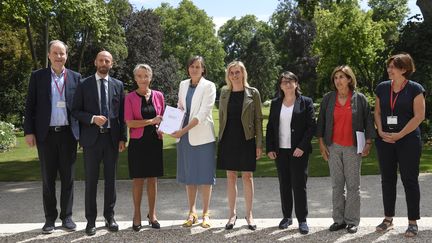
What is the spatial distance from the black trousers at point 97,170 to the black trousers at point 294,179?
2.01 meters

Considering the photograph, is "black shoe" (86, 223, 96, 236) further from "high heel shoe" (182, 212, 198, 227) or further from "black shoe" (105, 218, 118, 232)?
"high heel shoe" (182, 212, 198, 227)

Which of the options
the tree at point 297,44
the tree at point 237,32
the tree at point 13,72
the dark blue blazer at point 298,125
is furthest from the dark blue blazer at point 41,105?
the tree at point 237,32

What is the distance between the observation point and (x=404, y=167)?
525 cm

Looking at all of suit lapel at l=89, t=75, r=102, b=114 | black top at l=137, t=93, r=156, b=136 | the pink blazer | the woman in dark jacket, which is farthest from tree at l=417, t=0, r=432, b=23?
suit lapel at l=89, t=75, r=102, b=114

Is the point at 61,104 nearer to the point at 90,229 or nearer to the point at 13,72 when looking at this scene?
the point at 90,229

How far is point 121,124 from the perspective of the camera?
5.61 m

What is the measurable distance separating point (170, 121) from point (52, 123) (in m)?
1.40

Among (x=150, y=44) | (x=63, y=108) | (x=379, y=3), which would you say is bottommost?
(x=63, y=108)

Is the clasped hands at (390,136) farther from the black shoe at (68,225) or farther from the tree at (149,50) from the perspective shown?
the tree at (149,50)

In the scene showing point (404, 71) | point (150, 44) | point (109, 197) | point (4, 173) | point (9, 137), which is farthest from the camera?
point (150, 44)

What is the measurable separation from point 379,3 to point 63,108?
53.8 metres

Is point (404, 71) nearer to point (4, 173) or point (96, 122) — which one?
point (96, 122)

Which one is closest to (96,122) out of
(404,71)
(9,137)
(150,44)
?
(404,71)

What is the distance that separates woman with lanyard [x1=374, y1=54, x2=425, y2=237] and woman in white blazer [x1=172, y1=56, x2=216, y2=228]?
201 centimetres
